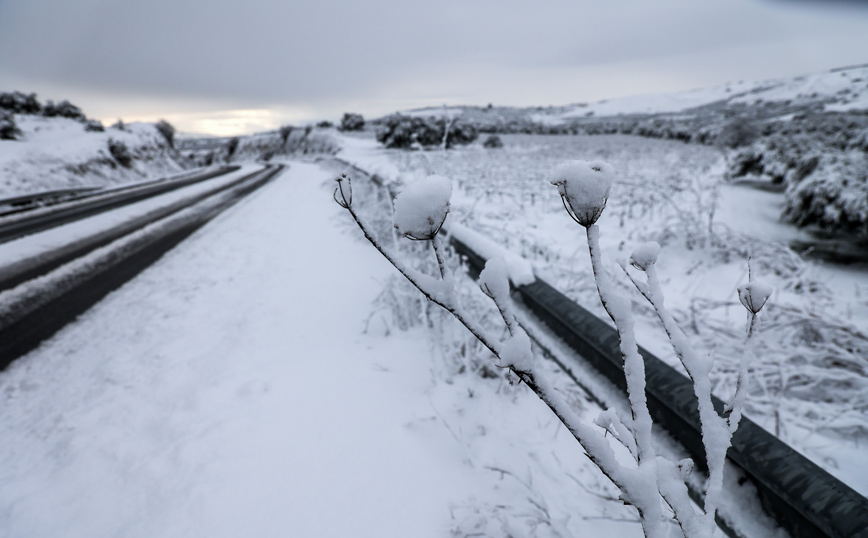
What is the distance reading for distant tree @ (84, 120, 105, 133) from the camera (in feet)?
76.9

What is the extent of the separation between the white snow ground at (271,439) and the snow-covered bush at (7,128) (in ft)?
77.6

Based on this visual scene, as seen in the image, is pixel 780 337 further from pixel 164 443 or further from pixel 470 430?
pixel 164 443

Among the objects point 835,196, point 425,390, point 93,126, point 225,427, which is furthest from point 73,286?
point 93,126

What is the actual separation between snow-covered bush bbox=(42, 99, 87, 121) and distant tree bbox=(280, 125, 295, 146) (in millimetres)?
16085

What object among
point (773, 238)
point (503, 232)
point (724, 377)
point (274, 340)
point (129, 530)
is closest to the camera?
point (129, 530)

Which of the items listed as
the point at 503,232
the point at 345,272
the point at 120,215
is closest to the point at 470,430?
the point at 345,272

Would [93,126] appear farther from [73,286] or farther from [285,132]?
[73,286]

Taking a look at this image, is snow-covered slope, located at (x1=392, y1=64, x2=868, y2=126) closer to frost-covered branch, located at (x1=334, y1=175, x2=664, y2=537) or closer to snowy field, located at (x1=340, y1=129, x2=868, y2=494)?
snowy field, located at (x1=340, y1=129, x2=868, y2=494)

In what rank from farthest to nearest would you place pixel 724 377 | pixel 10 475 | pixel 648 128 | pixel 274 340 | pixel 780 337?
1. pixel 648 128
2. pixel 274 340
3. pixel 780 337
4. pixel 724 377
5. pixel 10 475

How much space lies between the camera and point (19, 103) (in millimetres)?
24688

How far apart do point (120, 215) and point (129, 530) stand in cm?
882

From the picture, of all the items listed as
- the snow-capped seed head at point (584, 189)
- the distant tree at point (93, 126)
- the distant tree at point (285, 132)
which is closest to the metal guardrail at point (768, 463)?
the snow-capped seed head at point (584, 189)

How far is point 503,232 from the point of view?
4.71 m

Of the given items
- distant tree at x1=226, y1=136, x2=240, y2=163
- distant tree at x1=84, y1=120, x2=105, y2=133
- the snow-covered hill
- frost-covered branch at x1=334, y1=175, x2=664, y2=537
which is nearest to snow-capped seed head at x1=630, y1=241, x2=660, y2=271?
frost-covered branch at x1=334, y1=175, x2=664, y2=537
